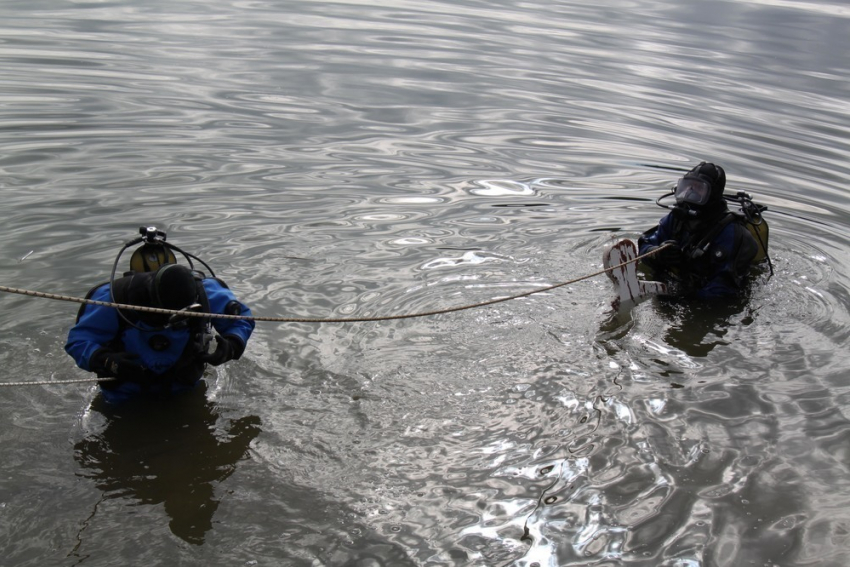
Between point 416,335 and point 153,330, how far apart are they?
81.3 inches

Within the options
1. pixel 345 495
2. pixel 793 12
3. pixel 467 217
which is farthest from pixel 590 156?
pixel 793 12

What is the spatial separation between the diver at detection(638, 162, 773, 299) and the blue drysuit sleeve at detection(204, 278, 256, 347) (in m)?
3.61

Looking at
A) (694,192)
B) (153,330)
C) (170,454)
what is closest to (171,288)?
(153,330)

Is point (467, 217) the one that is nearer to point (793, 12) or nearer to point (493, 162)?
point (493, 162)

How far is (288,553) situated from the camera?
3.79 m

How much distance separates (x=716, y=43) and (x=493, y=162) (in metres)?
13.3

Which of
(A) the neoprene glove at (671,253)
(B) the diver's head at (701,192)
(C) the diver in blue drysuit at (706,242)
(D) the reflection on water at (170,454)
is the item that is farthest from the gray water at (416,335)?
(B) the diver's head at (701,192)

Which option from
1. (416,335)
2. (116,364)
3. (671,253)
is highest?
(116,364)

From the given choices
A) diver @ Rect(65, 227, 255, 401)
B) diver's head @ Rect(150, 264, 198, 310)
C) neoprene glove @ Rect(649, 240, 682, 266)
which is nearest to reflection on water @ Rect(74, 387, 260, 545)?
diver @ Rect(65, 227, 255, 401)

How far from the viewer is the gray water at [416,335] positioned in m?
4.06

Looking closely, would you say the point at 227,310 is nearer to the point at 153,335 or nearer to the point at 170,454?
the point at 153,335

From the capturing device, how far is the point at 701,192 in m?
6.51

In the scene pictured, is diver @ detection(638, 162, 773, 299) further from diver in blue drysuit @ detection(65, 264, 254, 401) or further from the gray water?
diver in blue drysuit @ detection(65, 264, 254, 401)

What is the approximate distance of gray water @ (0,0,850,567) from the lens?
406cm
